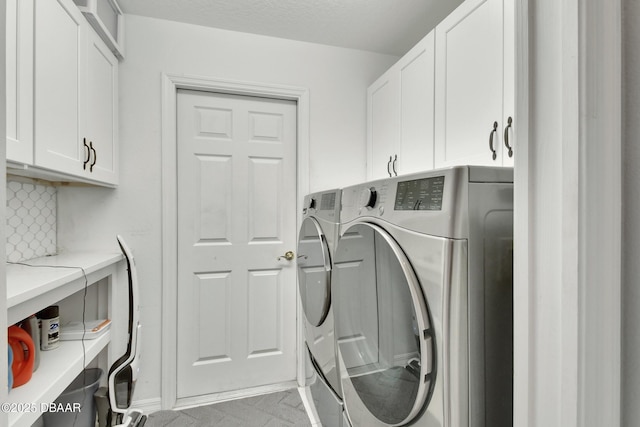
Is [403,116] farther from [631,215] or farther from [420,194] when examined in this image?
[631,215]

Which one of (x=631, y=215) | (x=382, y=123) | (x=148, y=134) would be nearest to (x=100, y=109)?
(x=148, y=134)

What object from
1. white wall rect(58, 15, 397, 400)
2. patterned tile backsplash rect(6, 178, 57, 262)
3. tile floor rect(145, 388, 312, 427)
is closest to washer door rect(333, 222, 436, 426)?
tile floor rect(145, 388, 312, 427)

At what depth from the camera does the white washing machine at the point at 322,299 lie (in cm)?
129

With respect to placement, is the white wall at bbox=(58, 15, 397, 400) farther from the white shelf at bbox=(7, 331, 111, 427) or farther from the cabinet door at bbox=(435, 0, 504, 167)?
the cabinet door at bbox=(435, 0, 504, 167)

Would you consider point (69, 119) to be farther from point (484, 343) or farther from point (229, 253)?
point (484, 343)

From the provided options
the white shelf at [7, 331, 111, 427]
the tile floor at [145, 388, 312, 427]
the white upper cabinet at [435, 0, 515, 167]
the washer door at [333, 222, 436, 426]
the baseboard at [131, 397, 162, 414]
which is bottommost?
the tile floor at [145, 388, 312, 427]

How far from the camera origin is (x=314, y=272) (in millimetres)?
1499

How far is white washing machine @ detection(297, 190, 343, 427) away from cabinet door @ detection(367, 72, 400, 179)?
62cm

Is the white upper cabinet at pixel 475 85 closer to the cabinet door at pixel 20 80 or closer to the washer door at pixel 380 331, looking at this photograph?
the washer door at pixel 380 331

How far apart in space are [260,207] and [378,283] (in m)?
1.35

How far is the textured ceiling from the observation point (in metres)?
1.69

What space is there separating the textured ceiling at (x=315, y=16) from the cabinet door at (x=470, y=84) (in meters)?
0.44

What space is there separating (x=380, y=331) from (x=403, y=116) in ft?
4.19

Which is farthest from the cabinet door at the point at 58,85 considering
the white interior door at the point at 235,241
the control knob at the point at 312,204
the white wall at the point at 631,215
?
the white wall at the point at 631,215
